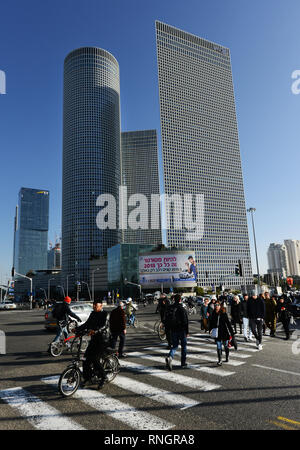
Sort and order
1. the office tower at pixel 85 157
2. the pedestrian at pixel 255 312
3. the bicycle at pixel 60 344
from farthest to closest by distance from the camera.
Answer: the office tower at pixel 85 157, the pedestrian at pixel 255 312, the bicycle at pixel 60 344

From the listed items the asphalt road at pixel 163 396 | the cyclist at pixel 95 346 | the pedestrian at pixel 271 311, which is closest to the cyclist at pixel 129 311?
the asphalt road at pixel 163 396

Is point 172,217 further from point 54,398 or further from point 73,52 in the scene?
point 54,398

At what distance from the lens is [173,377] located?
7.05 metres

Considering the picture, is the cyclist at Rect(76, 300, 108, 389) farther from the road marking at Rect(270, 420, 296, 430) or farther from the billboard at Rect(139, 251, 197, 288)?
the billboard at Rect(139, 251, 197, 288)

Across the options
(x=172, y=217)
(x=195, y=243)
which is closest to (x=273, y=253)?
(x=195, y=243)

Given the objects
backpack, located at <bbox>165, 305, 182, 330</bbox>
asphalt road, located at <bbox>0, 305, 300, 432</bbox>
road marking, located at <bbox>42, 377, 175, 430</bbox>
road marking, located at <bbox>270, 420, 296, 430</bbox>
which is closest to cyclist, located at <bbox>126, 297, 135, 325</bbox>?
asphalt road, located at <bbox>0, 305, 300, 432</bbox>

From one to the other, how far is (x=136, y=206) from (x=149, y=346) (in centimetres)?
18828

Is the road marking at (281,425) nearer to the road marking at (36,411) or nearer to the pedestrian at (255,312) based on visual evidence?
the road marking at (36,411)

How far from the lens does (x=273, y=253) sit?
197 metres

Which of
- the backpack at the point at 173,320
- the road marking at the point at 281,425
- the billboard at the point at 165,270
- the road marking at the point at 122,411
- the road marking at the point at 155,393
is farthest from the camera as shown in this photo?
the billboard at the point at 165,270

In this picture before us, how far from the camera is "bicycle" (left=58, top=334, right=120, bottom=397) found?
19.0 ft

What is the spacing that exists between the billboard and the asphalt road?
92.9 m

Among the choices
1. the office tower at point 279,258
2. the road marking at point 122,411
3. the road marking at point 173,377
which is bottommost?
the road marking at point 173,377

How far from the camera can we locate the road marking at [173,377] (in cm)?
630
